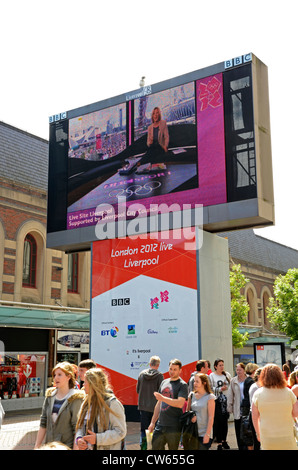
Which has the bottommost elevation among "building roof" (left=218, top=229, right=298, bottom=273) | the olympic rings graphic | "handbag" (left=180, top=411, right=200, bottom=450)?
"handbag" (left=180, top=411, right=200, bottom=450)

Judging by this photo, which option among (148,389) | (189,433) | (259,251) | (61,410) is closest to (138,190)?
(148,389)

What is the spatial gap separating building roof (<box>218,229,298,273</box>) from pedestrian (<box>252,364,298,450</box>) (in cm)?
3513

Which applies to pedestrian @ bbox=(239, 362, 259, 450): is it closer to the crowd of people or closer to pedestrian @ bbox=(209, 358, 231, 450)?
pedestrian @ bbox=(209, 358, 231, 450)

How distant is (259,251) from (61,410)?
4269 cm

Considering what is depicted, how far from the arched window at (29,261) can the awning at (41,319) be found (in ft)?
6.66

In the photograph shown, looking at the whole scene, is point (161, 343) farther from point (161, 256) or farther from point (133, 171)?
point (133, 171)

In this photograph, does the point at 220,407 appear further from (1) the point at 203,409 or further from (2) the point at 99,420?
(2) the point at 99,420

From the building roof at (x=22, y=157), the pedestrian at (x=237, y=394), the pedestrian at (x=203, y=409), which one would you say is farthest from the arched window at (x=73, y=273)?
the pedestrian at (x=203, y=409)

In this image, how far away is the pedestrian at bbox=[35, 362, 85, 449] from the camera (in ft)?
19.5

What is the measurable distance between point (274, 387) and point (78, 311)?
2160cm

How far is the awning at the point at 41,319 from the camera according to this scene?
21.5 meters

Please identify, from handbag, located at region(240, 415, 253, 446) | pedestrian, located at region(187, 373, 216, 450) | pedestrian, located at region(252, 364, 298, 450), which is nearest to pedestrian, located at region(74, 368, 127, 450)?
pedestrian, located at region(252, 364, 298, 450)

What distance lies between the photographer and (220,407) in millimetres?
11180
